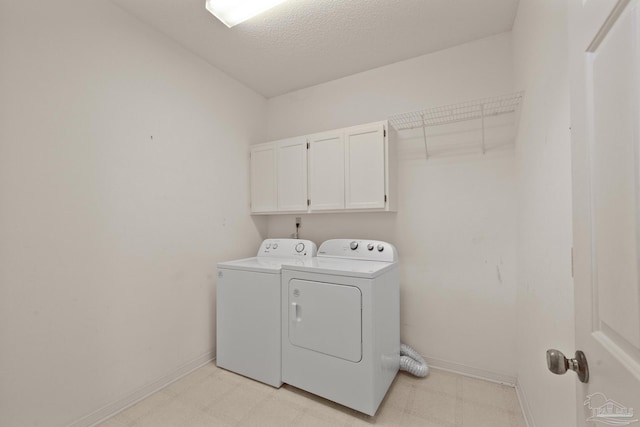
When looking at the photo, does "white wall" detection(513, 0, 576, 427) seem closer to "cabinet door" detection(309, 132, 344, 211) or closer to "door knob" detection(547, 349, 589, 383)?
"door knob" detection(547, 349, 589, 383)

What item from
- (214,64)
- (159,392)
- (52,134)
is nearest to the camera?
(52,134)

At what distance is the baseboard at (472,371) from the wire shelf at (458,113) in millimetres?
1678

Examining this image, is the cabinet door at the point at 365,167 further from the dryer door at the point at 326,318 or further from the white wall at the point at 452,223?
the dryer door at the point at 326,318

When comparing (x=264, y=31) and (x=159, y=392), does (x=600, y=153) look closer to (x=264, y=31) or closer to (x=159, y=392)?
(x=264, y=31)

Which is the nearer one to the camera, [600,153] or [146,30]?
[600,153]

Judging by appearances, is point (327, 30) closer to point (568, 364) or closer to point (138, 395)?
point (568, 364)

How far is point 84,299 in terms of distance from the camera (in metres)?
1.62

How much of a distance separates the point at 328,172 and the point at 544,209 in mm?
1534

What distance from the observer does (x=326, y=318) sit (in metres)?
1.80

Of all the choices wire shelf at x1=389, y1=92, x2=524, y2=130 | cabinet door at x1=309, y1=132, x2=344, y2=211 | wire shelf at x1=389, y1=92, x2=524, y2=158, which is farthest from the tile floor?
wire shelf at x1=389, y1=92, x2=524, y2=130

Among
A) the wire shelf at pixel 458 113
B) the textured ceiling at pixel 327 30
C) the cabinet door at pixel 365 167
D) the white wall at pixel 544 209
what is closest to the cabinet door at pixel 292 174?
the cabinet door at pixel 365 167

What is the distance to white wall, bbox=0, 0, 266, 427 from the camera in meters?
1.40

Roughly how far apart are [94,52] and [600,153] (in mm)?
2434

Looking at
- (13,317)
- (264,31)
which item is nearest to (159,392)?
(13,317)
